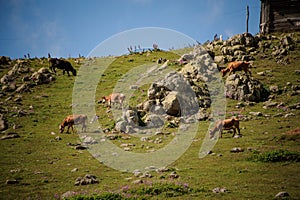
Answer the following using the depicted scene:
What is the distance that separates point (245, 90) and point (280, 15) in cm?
2631

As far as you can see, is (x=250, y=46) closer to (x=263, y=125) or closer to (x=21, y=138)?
(x=263, y=125)

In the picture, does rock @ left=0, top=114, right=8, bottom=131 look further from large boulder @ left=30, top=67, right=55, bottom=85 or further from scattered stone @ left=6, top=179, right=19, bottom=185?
large boulder @ left=30, top=67, right=55, bottom=85

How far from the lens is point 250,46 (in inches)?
1676

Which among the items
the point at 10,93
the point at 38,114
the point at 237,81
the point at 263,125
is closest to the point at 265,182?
the point at 263,125

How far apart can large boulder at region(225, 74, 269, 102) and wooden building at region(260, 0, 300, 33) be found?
23.5m

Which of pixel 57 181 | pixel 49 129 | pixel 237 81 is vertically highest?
pixel 237 81

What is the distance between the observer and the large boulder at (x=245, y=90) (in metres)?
28.4

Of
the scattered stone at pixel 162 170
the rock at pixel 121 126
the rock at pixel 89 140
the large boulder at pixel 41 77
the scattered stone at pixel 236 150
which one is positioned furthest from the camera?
the large boulder at pixel 41 77

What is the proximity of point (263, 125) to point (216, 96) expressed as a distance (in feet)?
29.6

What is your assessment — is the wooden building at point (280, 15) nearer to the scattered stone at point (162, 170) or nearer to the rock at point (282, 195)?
the scattered stone at point (162, 170)

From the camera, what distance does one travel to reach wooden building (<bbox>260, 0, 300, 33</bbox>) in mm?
47125

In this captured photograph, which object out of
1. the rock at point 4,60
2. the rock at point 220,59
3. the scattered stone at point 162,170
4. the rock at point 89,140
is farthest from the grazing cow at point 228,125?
the rock at point 4,60

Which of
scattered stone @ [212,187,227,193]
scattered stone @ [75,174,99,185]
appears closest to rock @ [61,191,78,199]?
scattered stone @ [75,174,99,185]

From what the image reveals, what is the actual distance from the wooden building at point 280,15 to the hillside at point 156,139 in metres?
4.15
